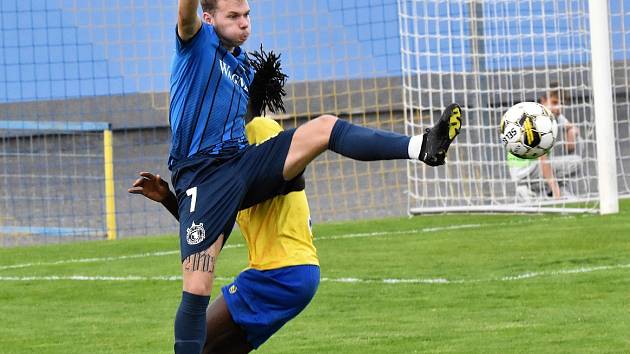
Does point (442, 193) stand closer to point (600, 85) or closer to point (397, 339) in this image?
point (600, 85)

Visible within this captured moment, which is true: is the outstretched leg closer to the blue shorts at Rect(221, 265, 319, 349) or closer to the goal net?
the blue shorts at Rect(221, 265, 319, 349)

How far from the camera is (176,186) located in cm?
627

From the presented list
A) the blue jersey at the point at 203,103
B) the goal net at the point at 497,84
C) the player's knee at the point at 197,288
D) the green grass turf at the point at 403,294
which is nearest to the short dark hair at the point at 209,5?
the blue jersey at the point at 203,103

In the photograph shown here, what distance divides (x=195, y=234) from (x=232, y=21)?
104cm

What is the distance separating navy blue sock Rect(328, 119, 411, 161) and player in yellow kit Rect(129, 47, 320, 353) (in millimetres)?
494

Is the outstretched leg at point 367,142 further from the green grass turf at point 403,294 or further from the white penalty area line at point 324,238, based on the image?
the white penalty area line at point 324,238

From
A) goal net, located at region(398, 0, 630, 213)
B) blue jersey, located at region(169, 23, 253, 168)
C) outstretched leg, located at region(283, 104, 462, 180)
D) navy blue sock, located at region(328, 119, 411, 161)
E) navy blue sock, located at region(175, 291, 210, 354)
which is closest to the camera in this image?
outstretched leg, located at region(283, 104, 462, 180)

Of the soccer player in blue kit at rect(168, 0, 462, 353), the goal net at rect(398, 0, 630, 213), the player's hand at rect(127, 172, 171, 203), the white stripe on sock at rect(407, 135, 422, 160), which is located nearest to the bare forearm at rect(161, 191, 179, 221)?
the player's hand at rect(127, 172, 171, 203)

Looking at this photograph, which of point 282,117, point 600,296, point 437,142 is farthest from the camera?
point 282,117

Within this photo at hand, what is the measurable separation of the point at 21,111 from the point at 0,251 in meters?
4.75

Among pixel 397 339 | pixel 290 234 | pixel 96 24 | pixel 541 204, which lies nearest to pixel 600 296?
pixel 397 339

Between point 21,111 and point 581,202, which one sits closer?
point 581,202

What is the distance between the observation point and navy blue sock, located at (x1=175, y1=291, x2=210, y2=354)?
5988 mm

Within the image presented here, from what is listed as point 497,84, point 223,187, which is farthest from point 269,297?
point 497,84
